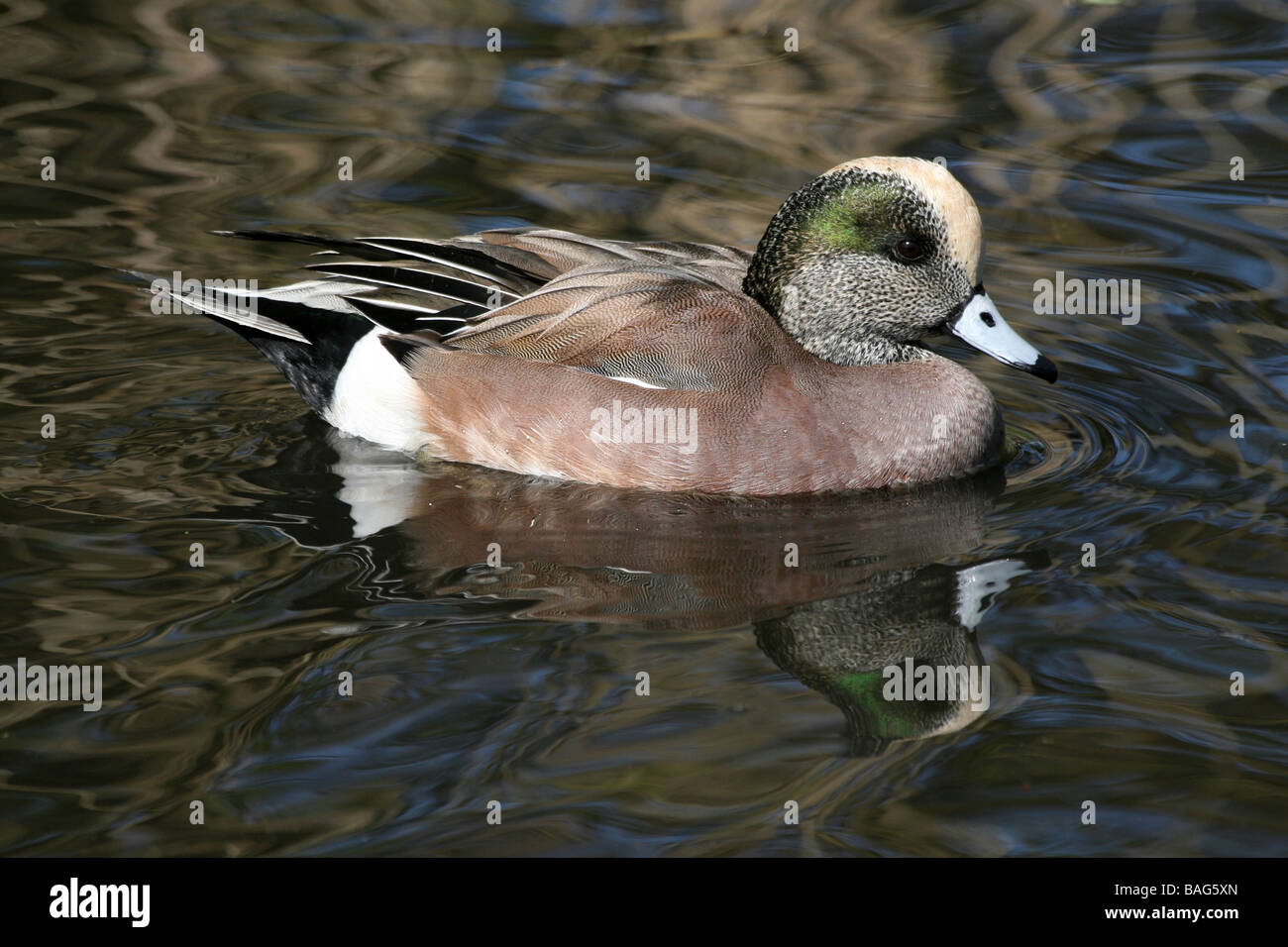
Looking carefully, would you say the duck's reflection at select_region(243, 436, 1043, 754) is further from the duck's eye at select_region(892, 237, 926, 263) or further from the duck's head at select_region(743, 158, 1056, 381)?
the duck's eye at select_region(892, 237, 926, 263)

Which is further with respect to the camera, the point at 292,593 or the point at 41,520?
the point at 41,520

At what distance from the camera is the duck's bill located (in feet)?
18.1

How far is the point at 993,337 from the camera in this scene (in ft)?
18.3

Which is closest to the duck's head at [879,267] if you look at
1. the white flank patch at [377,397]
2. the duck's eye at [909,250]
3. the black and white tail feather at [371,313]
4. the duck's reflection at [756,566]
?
the duck's eye at [909,250]

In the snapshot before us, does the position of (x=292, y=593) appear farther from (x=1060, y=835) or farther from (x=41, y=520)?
(x=1060, y=835)

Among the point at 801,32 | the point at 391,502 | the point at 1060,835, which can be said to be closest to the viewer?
the point at 1060,835

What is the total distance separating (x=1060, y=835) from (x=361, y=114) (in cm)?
597

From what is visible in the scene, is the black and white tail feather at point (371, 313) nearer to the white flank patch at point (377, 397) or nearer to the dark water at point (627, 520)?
the white flank patch at point (377, 397)

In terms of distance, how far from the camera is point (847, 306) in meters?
5.73

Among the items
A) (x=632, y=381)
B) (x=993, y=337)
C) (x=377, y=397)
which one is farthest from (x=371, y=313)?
(x=993, y=337)

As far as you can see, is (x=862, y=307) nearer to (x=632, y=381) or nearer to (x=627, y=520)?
(x=632, y=381)

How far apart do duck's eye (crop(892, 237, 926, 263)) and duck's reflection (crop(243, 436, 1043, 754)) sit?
759mm

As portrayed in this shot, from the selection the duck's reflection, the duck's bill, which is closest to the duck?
the duck's bill

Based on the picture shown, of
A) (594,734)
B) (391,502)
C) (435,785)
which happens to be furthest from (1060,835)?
(391,502)
